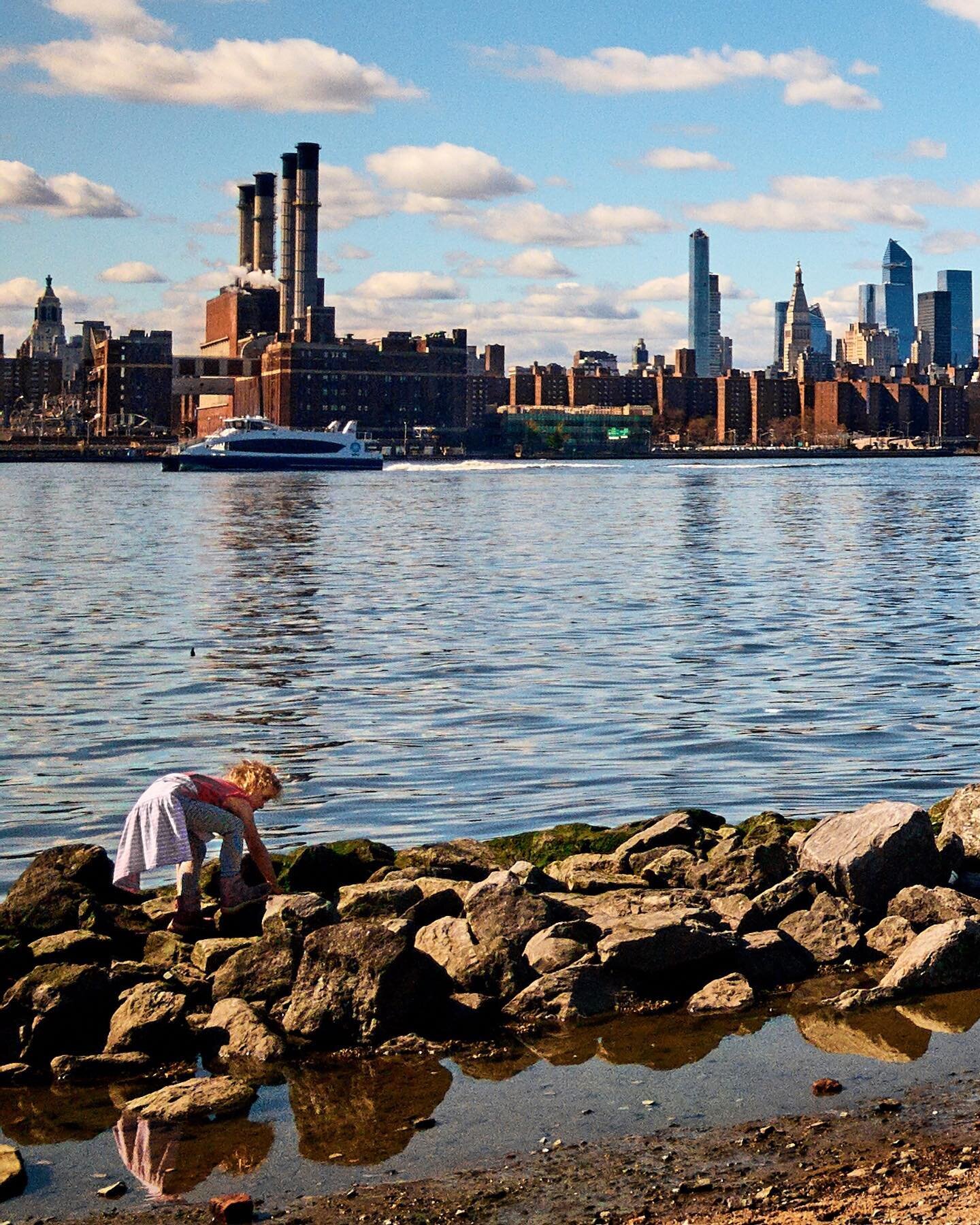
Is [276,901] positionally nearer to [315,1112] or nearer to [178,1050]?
[178,1050]

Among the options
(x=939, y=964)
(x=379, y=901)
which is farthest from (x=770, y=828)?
(x=379, y=901)

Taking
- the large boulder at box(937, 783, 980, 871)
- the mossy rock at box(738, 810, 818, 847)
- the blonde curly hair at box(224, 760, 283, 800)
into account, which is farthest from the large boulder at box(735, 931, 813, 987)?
the blonde curly hair at box(224, 760, 283, 800)

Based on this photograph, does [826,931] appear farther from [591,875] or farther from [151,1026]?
[151,1026]

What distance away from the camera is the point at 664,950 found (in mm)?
11578

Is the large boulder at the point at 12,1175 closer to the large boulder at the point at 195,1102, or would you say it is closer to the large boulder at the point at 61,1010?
the large boulder at the point at 195,1102

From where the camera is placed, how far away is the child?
12391mm

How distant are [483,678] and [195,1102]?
64.1 feet

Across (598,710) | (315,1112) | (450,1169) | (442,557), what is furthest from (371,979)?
(442,557)

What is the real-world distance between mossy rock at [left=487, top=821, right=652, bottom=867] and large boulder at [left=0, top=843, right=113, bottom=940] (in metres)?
3.79

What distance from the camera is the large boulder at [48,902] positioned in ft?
40.1

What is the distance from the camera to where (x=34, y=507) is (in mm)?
110812

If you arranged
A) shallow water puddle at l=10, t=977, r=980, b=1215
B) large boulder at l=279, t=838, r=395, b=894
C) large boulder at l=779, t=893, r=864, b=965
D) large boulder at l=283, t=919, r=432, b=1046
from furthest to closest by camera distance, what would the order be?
large boulder at l=279, t=838, r=395, b=894 < large boulder at l=779, t=893, r=864, b=965 < large boulder at l=283, t=919, r=432, b=1046 < shallow water puddle at l=10, t=977, r=980, b=1215

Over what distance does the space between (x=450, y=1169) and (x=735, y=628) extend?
29468mm

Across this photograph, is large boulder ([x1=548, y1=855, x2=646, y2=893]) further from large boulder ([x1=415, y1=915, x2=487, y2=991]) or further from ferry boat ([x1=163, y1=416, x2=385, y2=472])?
ferry boat ([x1=163, y1=416, x2=385, y2=472])
